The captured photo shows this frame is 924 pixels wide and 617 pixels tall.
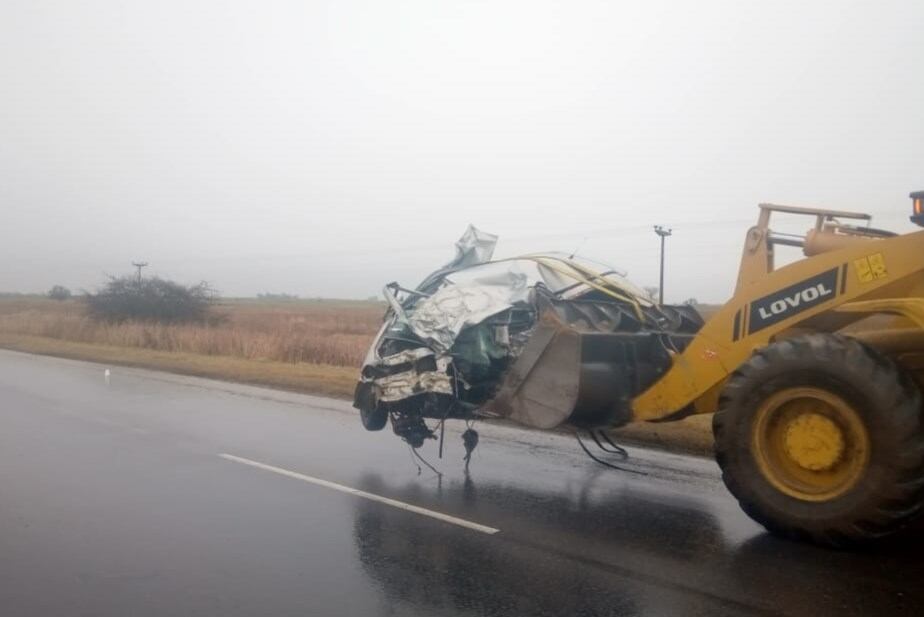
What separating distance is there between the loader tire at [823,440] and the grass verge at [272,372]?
3.07 meters

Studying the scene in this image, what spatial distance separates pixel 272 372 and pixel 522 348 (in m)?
10.2

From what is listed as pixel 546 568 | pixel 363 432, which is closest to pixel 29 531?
pixel 546 568

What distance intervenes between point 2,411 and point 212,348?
1141cm

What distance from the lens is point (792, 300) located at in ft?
20.1

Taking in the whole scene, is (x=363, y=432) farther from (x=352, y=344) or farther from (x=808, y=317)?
(x=352, y=344)

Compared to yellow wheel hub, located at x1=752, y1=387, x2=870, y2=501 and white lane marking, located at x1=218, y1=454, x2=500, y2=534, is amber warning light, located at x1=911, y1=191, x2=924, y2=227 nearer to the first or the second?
yellow wheel hub, located at x1=752, y1=387, x2=870, y2=501

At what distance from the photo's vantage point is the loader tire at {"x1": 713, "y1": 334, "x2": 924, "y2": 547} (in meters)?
5.02

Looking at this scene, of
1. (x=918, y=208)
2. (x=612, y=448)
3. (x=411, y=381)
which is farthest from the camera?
(x=612, y=448)

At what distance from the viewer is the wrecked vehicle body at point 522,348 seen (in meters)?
7.26

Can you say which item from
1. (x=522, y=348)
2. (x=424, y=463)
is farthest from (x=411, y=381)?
(x=522, y=348)

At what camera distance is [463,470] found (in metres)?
7.82

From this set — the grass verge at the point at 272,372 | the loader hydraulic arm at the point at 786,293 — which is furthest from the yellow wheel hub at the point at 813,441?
the grass verge at the point at 272,372

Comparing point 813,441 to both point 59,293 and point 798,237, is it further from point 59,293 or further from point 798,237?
point 59,293

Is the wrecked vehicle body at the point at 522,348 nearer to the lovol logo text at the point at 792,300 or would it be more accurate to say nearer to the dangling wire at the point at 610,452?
the dangling wire at the point at 610,452
